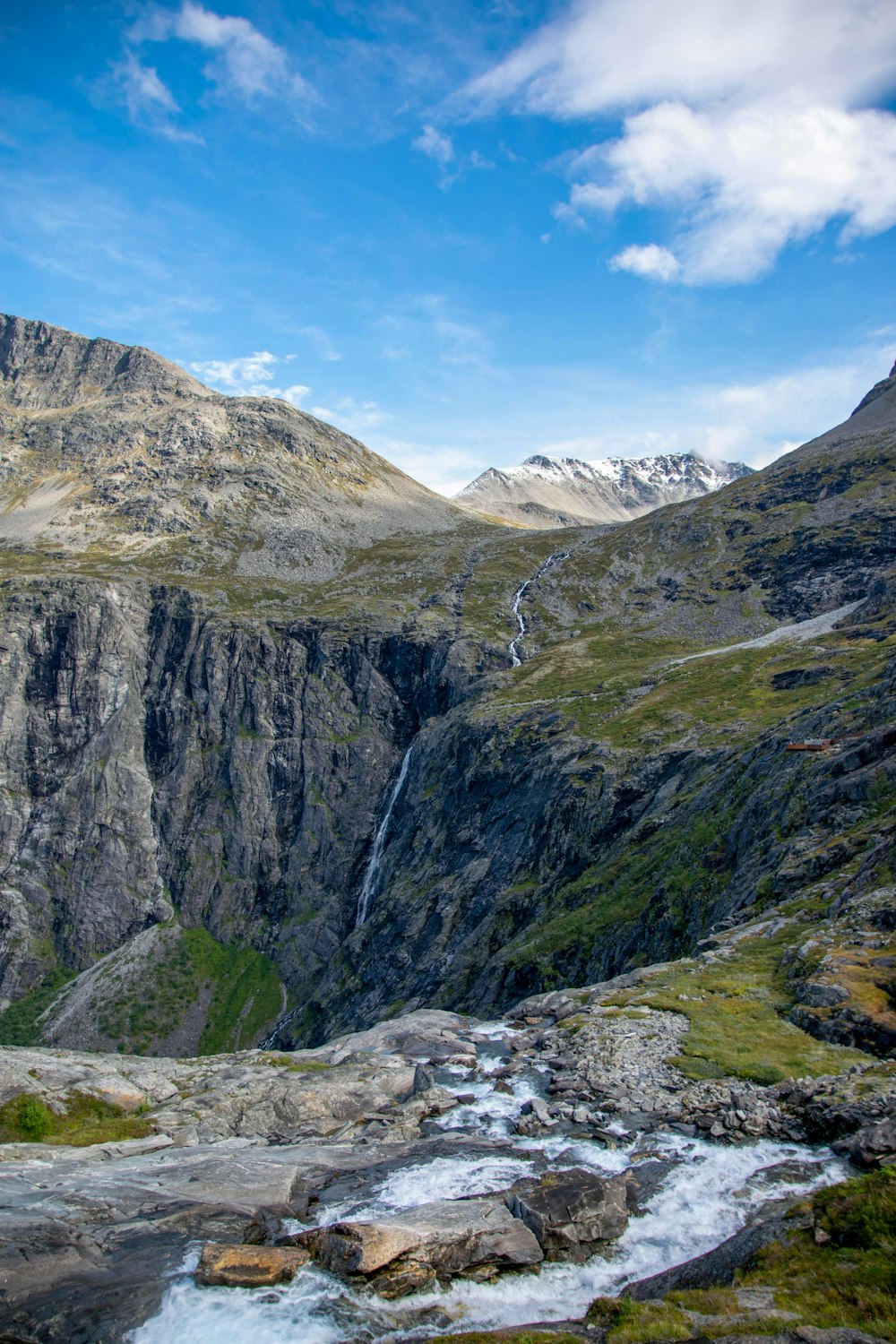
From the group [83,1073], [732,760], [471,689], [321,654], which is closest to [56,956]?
[321,654]

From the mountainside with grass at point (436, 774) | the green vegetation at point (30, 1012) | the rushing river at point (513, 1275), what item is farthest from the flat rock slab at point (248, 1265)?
the green vegetation at point (30, 1012)

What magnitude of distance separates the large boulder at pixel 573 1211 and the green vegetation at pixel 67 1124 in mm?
16663

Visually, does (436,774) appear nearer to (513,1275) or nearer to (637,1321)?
(513,1275)

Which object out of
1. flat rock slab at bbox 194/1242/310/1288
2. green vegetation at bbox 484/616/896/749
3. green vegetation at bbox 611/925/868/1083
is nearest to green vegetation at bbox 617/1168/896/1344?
flat rock slab at bbox 194/1242/310/1288

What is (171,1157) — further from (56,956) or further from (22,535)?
(22,535)

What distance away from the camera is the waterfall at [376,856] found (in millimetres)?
112363

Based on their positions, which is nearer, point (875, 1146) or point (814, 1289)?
point (814, 1289)

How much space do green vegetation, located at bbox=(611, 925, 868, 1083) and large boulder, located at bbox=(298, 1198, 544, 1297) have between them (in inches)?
426

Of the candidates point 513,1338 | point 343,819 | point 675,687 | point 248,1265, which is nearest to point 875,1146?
point 513,1338

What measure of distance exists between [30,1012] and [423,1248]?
128m

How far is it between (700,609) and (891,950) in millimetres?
139025

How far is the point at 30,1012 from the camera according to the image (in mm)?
116188

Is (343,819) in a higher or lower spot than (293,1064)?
lower

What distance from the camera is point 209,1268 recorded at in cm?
1619
